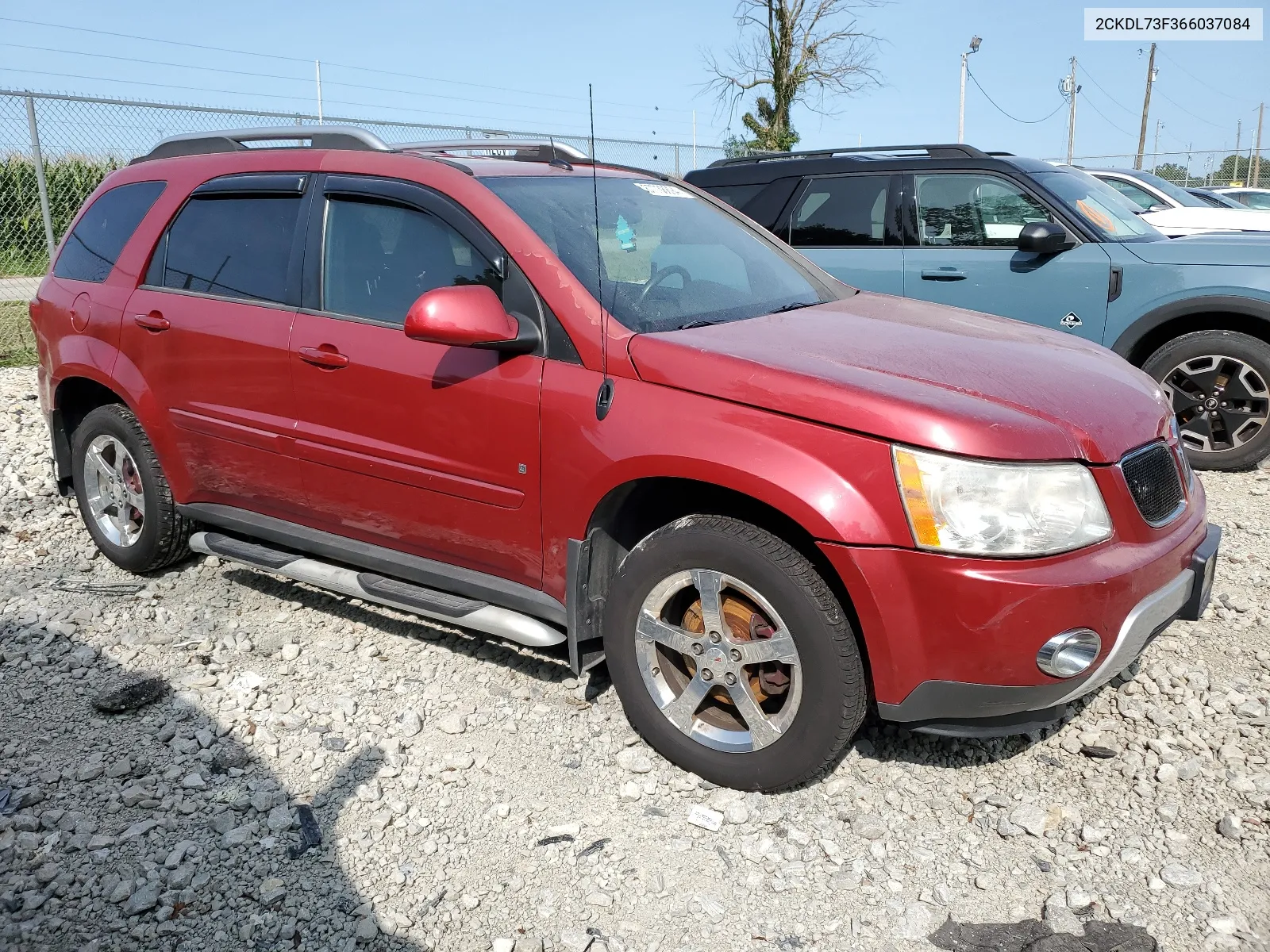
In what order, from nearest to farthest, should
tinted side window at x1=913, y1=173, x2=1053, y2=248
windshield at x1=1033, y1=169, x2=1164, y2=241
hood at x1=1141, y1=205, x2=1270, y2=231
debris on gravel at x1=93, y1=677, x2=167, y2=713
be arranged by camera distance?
debris on gravel at x1=93, y1=677, x2=167, y2=713 < windshield at x1=1033, y1=169, x2=1164, y2=241 < tinted side window at x1=913, y1=173, x2=1053, y2=248 < hood at x1=1141, y1=205, x2=1270, y2=231

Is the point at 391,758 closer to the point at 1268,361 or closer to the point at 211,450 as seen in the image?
the point at 211,450

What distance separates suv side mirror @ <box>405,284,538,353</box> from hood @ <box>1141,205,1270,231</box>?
33.0 ft

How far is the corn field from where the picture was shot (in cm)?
1009

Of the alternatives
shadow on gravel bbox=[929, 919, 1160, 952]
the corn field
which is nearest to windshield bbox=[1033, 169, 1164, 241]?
shadow on gravel bbox=[929, 919, 1160, 952]

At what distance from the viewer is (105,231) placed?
15.3 feet

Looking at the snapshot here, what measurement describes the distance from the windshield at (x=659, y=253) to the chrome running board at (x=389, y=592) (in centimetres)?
104

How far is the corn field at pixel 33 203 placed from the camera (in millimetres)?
10086

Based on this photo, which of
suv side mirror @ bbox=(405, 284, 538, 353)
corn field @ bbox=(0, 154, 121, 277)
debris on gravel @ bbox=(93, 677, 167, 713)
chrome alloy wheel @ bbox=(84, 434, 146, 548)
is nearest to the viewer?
suv side mirror @ bbox=(405, 284, 538, 353)

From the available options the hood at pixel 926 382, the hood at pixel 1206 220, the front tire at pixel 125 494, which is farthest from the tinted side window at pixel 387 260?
the hood at pixel 1206 220

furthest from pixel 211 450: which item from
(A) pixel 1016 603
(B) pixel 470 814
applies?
(A) pixel 1016 603

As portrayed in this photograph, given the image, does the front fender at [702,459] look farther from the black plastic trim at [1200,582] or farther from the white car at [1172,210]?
the white car at [1172,210]

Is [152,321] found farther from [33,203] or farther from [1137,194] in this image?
[1137,194]

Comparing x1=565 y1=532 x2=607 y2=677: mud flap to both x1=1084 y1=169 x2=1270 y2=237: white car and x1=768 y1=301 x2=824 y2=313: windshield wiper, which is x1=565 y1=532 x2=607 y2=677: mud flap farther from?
x1=1084 y1=169 x2=1270 y2=237: white car

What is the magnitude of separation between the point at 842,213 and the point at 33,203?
8.09 metres
